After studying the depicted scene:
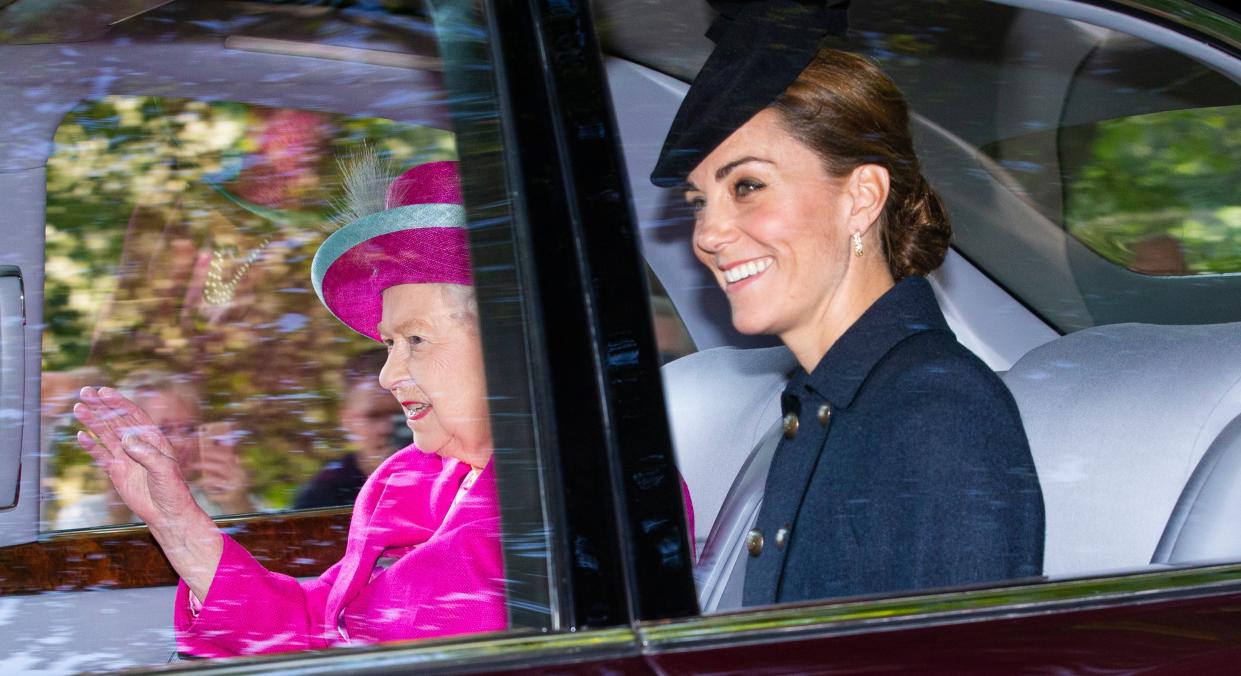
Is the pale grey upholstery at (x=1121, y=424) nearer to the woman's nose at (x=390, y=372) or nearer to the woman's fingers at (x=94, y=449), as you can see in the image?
the woman's nose at (x=390, y=372)

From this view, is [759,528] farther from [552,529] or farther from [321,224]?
[321,224]

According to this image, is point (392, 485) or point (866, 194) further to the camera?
point (866, 194)

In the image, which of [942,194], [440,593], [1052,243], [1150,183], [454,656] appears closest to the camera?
[454,656]

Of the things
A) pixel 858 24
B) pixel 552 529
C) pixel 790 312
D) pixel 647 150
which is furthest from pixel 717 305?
pixel 552 529

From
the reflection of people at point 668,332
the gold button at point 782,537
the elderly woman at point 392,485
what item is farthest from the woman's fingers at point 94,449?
the gold button at point 782,537

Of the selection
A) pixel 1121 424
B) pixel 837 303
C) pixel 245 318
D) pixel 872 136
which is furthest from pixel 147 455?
pixel 1121 424

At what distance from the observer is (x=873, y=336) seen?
148 cm

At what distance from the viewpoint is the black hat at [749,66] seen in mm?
1456

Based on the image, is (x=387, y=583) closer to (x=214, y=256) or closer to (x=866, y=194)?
(x=214, y=256)

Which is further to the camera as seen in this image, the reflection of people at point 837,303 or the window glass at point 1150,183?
the window glass at point 1150,183

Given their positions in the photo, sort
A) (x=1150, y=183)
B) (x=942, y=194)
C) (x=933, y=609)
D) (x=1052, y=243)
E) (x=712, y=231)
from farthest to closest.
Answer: (x=1052, y=243)
(x=1150, y=183)
(x=942, y=194)
(x=712, y=231)
(x=933, y=609)

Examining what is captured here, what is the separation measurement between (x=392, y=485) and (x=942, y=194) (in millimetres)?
852

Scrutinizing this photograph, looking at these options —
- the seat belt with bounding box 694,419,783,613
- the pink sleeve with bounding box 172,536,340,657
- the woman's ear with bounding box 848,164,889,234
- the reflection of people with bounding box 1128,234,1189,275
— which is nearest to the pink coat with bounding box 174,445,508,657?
the pink sleeve with bounding box 172,536,340,657

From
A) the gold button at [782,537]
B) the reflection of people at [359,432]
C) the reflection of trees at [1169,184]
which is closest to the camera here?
the reflection of people at [359,432]
